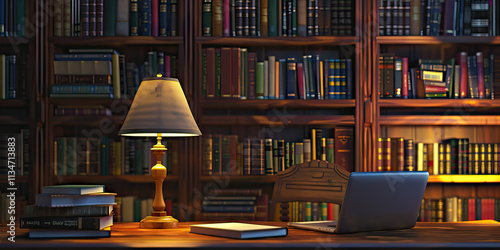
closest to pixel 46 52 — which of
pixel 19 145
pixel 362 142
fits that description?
pixel 19 145

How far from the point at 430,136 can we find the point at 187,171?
1428 mm

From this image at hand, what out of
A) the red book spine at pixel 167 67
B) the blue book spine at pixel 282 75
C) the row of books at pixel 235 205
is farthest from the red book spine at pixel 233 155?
the red book spine at pixel 167 67

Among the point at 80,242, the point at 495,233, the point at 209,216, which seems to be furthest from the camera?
the point at 209,216

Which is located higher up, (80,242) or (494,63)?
(494,63)

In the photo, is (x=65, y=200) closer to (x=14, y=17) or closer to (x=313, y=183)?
(x=313, y=183)

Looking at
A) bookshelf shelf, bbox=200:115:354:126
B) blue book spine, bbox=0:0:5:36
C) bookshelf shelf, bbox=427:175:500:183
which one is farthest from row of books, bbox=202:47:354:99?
blue book spine, bbox=0:0:5:36

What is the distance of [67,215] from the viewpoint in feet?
5.18

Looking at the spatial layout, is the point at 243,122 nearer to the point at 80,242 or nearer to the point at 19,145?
the point at 19,145

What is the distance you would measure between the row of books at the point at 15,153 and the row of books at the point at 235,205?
100 cm

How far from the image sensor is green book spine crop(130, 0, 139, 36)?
314 centimetres

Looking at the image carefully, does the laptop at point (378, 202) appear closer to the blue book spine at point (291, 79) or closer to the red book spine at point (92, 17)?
the blue book spine at point (291, 79)

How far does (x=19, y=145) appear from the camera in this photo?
3105 millimetres

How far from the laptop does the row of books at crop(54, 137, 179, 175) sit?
157 cm

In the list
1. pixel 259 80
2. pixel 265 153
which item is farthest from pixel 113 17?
pixel 265 153
